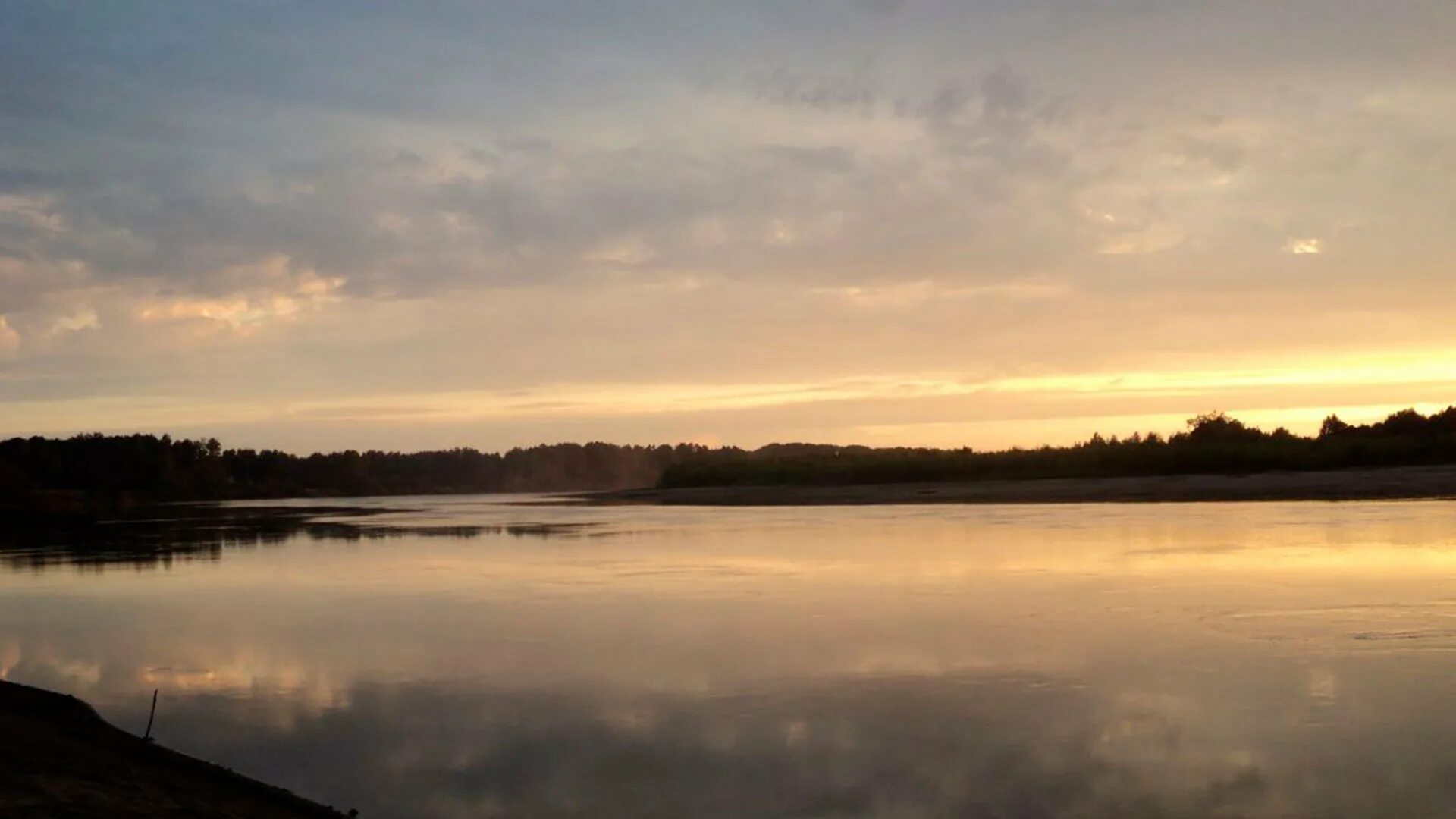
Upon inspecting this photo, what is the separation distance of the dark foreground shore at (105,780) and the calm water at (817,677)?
1.78 ft

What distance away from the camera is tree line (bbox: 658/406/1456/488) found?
49.2 meters

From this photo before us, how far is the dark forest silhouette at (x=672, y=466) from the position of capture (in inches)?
2060

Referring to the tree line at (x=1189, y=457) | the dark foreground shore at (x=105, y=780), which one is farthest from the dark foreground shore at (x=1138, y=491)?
the dark foreground shore at (x=105, y=780)

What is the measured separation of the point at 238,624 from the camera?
15.8m

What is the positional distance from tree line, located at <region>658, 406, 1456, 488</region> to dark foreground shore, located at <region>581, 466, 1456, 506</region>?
205 cm

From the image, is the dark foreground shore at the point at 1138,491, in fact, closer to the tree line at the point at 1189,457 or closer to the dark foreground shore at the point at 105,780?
the tree line at the point at 1189,457

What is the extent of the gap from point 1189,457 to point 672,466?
40.7 m

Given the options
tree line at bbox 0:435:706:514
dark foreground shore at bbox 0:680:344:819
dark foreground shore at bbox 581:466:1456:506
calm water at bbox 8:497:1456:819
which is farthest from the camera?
tree line at bbox 0:435:706:514

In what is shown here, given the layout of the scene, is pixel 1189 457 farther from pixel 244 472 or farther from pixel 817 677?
pixel 244 472

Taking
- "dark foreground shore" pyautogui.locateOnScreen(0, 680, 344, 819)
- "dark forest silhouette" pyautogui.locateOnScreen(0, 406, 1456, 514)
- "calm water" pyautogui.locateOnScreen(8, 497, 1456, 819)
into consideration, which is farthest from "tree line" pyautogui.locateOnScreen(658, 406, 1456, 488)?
"dark foreground shore" pyautogui.locateOnScreen(0, 680, 344, 819)

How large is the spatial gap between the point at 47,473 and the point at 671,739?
102 metres

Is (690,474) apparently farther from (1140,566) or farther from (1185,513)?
(1140,566)

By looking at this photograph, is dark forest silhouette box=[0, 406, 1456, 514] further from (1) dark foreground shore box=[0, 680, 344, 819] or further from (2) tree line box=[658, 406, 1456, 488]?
(1) dark foreground shore box=[0, 680, 344, 819]

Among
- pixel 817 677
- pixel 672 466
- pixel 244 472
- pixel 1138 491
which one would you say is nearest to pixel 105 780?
pixel 817 677
